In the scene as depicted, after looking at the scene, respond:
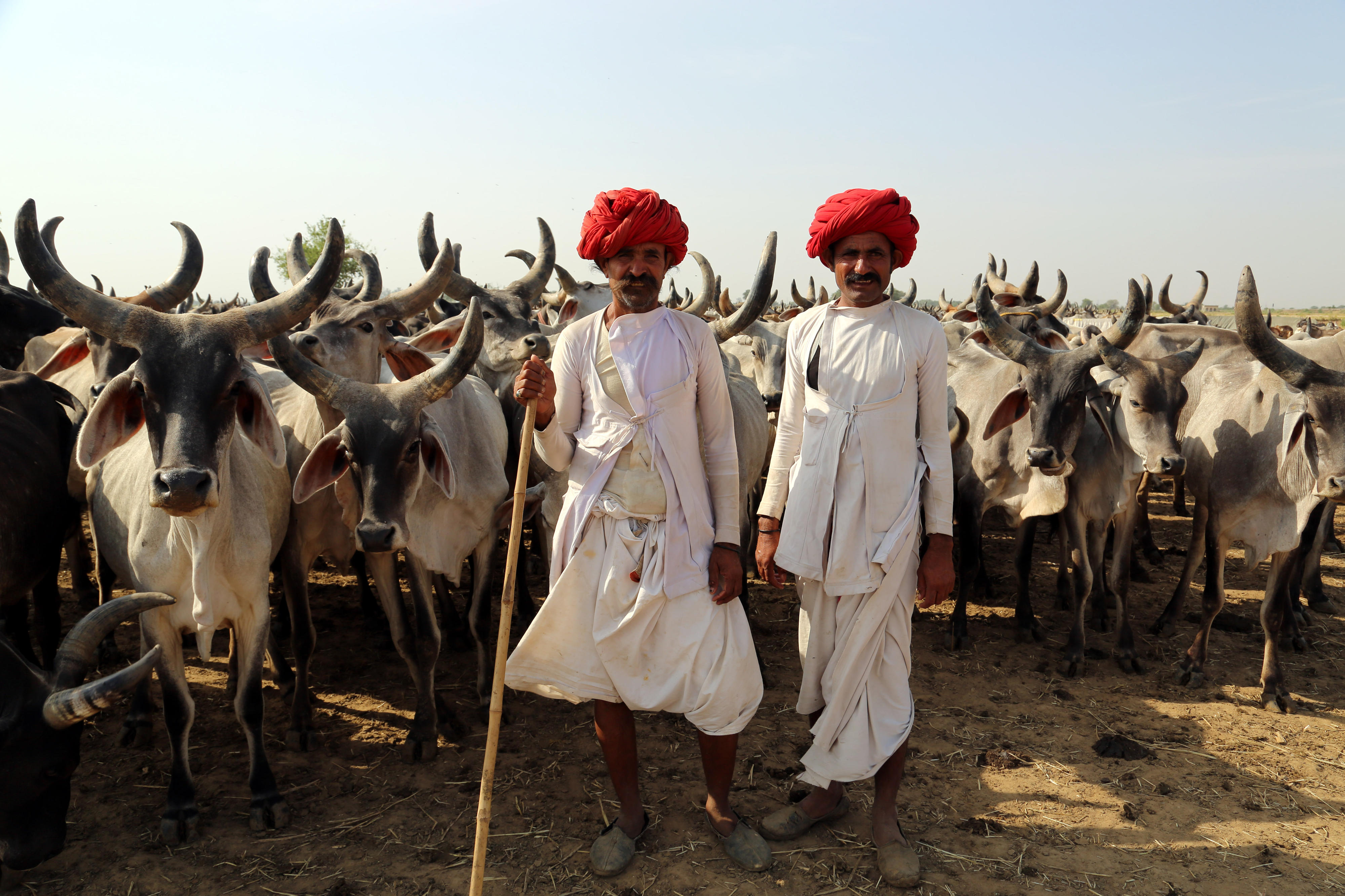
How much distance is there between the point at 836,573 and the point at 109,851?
11.1ft

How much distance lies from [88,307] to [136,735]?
249cm

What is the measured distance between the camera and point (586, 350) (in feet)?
10.8

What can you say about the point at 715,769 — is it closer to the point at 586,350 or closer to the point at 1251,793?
the point at 586,350

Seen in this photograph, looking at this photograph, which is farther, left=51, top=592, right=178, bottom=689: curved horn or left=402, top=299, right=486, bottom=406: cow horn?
left=402, top=299, right=486, bottom=406: cow horn

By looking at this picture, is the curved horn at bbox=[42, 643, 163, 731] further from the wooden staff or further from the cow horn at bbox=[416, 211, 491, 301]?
the cow horn at bbox=[416, 211, 491, 301]

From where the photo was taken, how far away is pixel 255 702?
153 inches

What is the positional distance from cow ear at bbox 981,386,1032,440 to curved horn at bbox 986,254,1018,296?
14.3 ft

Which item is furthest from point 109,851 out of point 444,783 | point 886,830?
point 886,830

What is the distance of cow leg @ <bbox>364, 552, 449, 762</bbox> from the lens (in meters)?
4.36

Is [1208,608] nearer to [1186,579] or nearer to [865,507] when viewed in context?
[1186,579]

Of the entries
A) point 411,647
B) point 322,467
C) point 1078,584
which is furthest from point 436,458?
point 1078,584

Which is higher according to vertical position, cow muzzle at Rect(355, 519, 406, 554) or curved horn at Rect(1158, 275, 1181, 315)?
curved horn at Rect(1158, 275, 1181, 315)

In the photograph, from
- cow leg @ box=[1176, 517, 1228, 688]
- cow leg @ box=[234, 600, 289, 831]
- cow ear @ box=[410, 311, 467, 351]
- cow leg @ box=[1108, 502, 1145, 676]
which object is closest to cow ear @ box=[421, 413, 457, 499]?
cow leg @ box=[234, 600, 289, 831]

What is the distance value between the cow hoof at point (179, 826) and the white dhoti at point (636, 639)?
5.77ft
